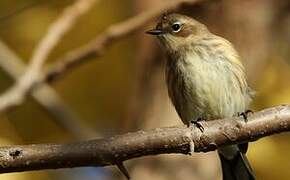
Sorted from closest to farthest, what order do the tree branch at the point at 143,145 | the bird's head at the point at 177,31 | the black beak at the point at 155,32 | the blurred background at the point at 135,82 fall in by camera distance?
the tree branch at the point at 143,145, the black beak at the point at 155,32, the bird's head at the point at 177,31, the blurred background at the point at 135,82

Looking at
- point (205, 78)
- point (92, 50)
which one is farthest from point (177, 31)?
point (92, 50)

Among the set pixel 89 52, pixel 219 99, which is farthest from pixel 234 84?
pixel 89 52

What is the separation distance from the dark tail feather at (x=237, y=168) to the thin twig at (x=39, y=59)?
4.71 ft

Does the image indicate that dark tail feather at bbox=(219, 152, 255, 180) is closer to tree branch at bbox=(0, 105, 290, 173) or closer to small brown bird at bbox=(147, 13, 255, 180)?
small brown bird at bbox=(147, 13, 255, 180)

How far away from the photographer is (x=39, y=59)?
4281 mm

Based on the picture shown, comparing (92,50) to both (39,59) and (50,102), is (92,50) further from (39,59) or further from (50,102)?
(50,102)

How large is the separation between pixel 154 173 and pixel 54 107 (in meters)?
0.92

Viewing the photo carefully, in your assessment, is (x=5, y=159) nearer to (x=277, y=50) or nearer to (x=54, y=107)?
(x=54, y=107)

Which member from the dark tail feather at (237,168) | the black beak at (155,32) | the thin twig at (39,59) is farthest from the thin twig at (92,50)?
the dark tail feather at (237,168)

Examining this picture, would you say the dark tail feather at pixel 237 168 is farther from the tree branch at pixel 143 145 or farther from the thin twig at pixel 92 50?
the tree branch at pixel 143 145

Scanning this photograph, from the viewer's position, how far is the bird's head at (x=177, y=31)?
515 centimetres

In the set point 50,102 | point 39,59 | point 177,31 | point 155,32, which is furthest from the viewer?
point 177,31

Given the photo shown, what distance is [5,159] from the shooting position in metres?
3.09

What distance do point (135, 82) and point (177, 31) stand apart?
0.74m
